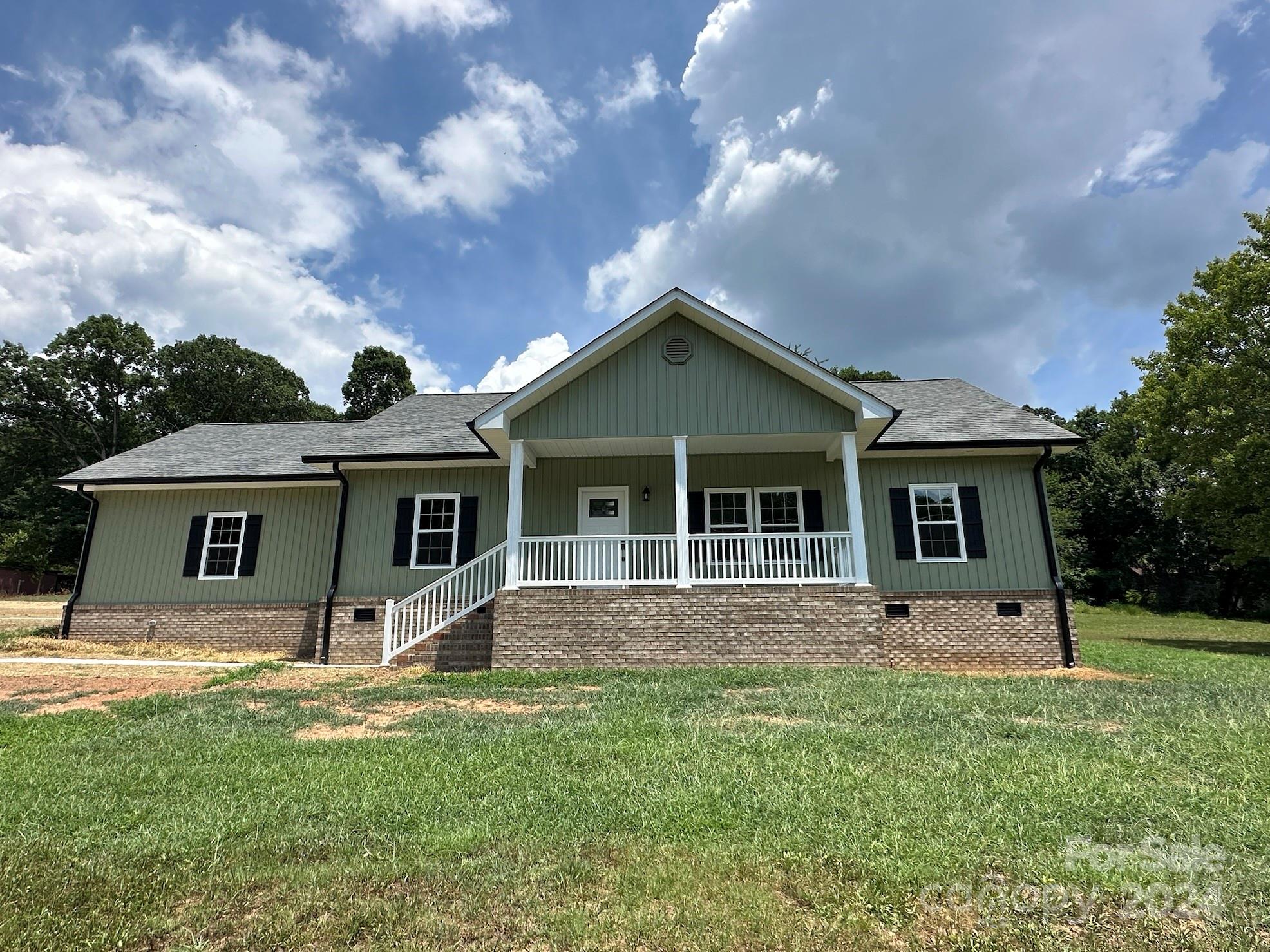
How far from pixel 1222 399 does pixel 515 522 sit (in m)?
20.1

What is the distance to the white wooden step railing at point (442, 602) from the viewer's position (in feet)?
38.0

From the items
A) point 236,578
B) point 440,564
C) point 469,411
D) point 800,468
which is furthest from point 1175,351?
point 236,578

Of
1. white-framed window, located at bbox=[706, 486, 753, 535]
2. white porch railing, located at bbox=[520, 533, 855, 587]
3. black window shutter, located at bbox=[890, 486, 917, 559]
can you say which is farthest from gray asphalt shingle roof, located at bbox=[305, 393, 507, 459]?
black window shutter, located at bbox=[890, 486, 917, 559]

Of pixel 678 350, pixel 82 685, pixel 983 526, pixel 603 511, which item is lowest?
pixel 82 685

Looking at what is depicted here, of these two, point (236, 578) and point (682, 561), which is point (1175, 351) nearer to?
point (682, 561)

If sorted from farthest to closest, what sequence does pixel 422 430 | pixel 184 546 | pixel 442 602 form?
1. pixel 422 430
2. pixel 184 546
3. pixel 442 602

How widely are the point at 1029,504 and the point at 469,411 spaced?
12.2 m

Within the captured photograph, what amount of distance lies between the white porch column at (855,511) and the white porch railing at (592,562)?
9.80ft

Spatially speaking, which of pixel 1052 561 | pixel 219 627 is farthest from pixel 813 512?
pixel 219 627

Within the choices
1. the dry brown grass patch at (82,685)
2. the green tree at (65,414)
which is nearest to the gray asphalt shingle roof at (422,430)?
the dry brown grass patch at (82,685)

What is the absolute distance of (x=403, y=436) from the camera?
1434 centimetres

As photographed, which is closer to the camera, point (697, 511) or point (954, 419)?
point (697, 511)

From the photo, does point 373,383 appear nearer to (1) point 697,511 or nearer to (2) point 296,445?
(2) point 296,445

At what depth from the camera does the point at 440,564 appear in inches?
523
